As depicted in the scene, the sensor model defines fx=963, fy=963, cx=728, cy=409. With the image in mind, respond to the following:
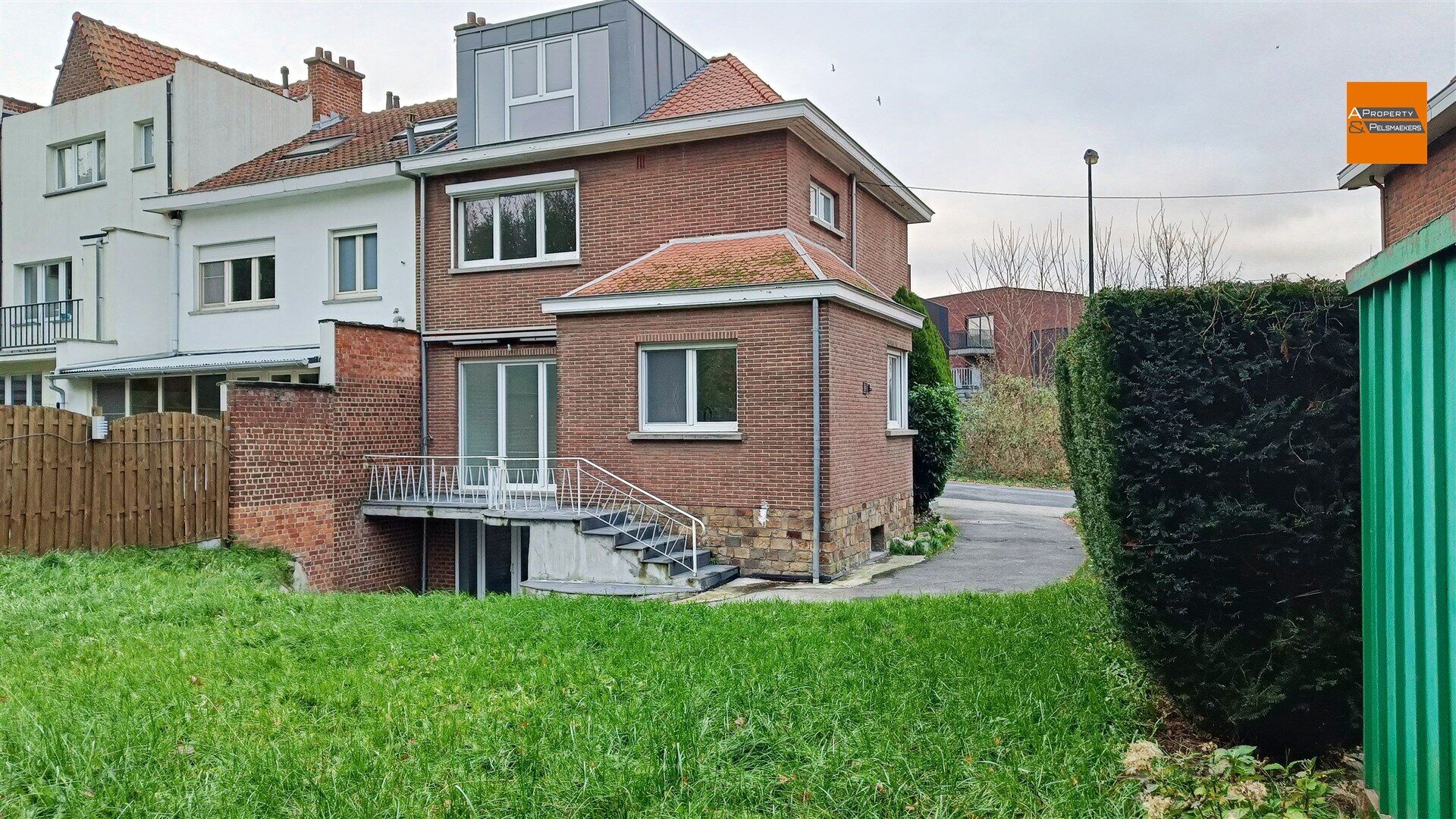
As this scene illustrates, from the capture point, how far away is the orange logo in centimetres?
1066

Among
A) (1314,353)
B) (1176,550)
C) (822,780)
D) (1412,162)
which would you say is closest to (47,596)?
(822,780)

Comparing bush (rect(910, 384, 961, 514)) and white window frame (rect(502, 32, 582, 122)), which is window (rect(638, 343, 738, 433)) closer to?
white window frame (rect(502, 32, 582, 122))

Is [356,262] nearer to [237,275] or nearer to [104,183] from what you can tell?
[237,275]

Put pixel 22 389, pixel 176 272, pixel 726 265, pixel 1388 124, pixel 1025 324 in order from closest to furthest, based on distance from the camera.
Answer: pixel 1388 124, pixel 726 265, pixel 176 272, pixel 22 389, pixel 1025 324

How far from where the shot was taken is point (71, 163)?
21719mm

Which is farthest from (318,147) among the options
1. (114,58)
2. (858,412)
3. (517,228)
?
(858,412)

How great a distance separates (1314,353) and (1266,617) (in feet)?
4.02

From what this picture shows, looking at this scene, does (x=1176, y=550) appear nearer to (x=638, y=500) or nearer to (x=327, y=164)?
(x=638, y=500)

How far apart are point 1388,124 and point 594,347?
11072 mm

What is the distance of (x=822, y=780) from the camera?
4180 millimetres

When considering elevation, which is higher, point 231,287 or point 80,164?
point 80,164

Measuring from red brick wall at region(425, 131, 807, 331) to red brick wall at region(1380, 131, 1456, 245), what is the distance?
8461 mm

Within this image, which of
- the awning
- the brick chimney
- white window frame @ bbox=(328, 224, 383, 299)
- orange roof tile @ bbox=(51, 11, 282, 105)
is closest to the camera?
the awning

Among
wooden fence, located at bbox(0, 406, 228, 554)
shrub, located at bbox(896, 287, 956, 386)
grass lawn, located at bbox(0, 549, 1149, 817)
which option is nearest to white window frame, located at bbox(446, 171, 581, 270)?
wooden fence, located at bbox(0, 406, 228, 554)
